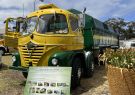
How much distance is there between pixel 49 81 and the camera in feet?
22.1

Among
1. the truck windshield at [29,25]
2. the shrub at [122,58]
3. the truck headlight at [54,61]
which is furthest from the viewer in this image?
the truck windshield at [29,25]

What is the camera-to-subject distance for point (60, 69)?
6.71 meters

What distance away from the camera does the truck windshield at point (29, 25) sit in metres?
11.1

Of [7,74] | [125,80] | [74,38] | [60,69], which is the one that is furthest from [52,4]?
[125,80]

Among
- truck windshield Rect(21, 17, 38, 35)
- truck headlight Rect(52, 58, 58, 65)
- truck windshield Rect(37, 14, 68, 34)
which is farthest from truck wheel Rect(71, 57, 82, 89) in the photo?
truck windshield Rect(21, 17, 38, 35)

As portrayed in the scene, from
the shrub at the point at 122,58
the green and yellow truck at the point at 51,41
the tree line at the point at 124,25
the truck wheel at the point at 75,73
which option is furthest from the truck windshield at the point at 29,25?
the tree line at the point at 124,25

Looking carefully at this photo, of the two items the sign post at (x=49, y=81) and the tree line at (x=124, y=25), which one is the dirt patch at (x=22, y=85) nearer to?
the sign post at (x=49, y=81)

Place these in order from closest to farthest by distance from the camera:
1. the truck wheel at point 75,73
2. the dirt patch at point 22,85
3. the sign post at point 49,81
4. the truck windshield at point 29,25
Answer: the sign post at point 49,81
the dirt patch at point 22,85
the truck wheel at point 75,73
the truck windshield at point 29,25

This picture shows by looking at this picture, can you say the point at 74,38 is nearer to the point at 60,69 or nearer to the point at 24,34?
the point at 24,34

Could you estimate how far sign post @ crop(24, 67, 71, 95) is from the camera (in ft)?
21.3

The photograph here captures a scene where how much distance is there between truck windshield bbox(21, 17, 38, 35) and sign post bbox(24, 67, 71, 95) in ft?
13.9

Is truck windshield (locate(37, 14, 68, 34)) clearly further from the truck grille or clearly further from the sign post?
the sign post

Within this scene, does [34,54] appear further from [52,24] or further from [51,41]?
[52,24]

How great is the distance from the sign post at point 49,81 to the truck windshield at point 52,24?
154 inches
